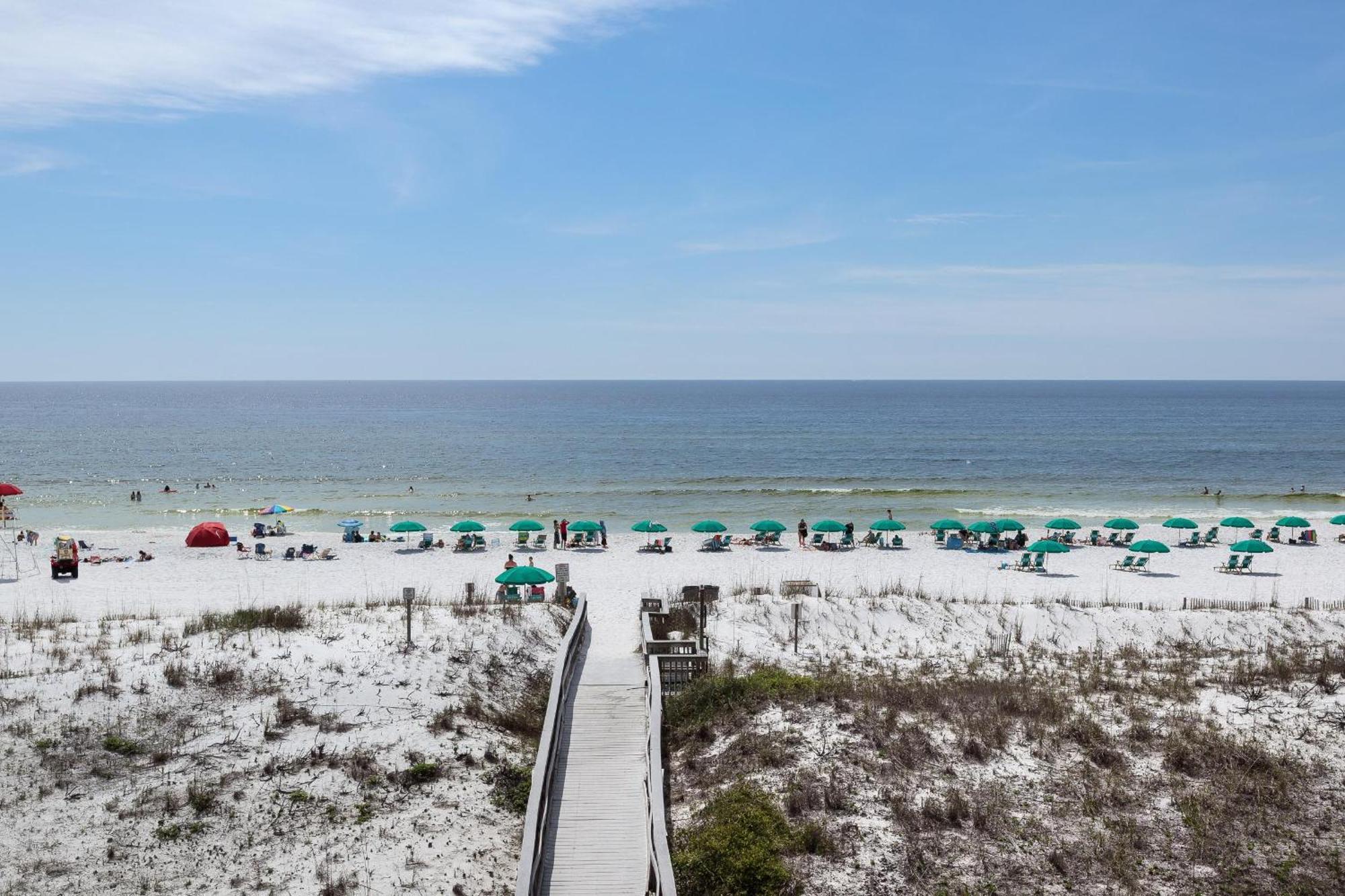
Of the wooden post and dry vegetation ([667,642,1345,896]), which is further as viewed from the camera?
the wooden post

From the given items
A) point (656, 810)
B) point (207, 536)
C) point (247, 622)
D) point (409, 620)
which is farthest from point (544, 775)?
point (207, 536)

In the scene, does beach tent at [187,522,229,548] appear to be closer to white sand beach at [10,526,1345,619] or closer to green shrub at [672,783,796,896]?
white sand beach at [10,526,1345,619]

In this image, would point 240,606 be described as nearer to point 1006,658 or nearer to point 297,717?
point 297,717

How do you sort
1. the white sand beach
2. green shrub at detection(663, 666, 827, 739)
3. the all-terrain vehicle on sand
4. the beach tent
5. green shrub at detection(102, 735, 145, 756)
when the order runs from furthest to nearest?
the beach tent, the all-terrain vehicle on sand, the white sand beach, green shrub at detection(663, 666, 827, 739), green shrub at detection(102, 735, 145, 756)

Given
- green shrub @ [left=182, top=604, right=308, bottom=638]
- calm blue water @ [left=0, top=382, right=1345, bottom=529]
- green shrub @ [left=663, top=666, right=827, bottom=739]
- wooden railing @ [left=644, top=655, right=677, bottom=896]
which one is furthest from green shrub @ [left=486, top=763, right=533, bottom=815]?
calm blue water @ [left=0, top=382, right=1345, bottom=529]

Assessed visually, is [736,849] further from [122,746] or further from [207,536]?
[207,536]
